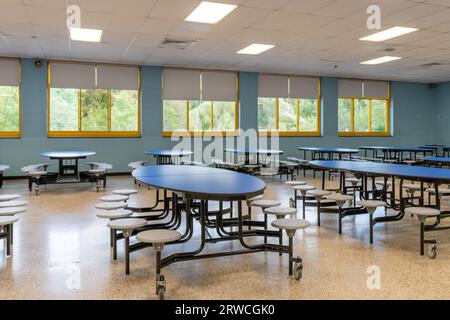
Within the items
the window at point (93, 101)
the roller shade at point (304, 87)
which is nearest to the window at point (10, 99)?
the window at point (93, 101)

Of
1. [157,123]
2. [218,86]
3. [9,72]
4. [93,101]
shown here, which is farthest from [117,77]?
[218,86]

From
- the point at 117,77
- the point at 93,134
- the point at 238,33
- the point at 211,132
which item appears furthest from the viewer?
the point at 211,132

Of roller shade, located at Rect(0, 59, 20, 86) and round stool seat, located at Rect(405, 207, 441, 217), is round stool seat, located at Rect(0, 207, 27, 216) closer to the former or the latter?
round stool seat, located at Rect(405, 207, 441, 217)

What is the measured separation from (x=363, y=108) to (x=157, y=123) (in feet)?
23.4

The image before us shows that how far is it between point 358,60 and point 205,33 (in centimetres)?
456

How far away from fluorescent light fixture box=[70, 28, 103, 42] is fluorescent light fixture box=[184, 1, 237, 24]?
6.39 feet

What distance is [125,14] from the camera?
592 centimetres

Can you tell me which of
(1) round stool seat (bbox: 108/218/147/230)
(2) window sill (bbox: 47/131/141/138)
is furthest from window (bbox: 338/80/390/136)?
(1) round stool seat (bbox: 108/218/147/230)

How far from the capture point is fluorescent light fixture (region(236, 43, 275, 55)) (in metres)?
8.13

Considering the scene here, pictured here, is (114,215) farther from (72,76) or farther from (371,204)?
(72,76)

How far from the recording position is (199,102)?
10.9 metres
